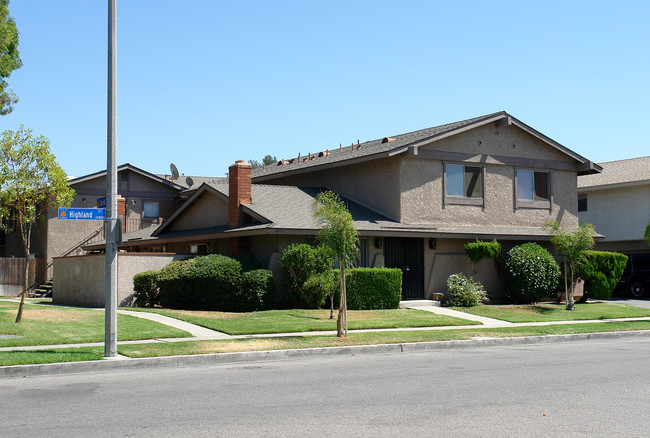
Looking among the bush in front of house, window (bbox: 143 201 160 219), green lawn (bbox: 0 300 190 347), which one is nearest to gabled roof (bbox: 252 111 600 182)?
the bush in front of house

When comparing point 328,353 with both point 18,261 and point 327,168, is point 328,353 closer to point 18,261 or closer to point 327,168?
point 327,168

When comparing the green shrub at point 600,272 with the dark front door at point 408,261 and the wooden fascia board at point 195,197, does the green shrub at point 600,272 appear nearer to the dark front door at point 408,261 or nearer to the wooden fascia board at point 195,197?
the dark front door at point 408,261

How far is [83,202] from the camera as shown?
3938cm

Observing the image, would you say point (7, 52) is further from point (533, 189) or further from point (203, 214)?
point (533, 189)

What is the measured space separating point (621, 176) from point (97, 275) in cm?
2756

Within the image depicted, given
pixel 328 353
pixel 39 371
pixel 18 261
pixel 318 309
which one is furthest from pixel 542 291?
pixel 18 261

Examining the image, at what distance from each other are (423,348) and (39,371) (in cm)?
796

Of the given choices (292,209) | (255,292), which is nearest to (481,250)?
(292,209)

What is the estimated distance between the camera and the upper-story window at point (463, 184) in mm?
27812

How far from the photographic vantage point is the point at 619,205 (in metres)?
39.0

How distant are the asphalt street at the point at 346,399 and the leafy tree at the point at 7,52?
49.1 ft

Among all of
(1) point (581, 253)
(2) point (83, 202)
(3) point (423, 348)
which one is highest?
(2) point (83, 202)

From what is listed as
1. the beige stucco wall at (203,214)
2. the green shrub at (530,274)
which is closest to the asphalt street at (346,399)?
the green shrub at (530,274)

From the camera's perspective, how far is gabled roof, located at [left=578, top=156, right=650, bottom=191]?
37.8 m
